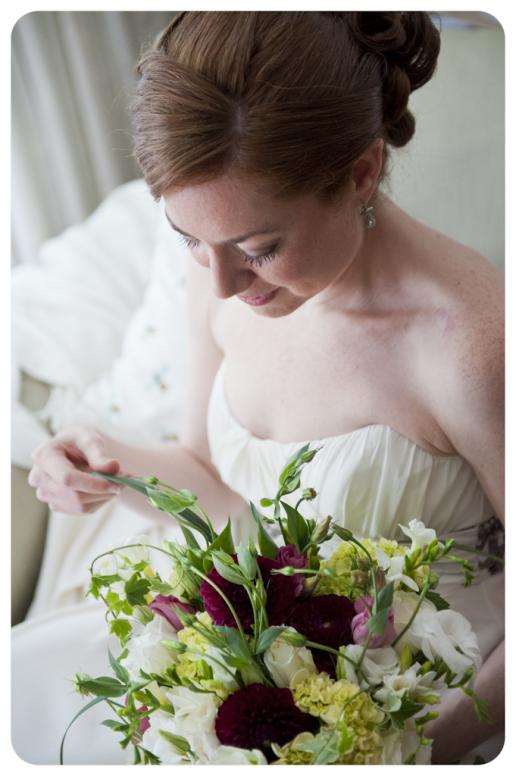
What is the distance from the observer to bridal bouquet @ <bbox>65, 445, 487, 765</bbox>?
66cm

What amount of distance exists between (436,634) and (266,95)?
47cm

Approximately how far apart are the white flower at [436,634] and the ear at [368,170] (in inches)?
15.1

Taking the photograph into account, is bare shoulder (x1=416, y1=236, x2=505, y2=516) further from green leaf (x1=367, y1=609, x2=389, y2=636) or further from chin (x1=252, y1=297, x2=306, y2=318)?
green leaf (x1=367, y1=609, x2=389, y2=636)

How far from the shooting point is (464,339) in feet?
2.82

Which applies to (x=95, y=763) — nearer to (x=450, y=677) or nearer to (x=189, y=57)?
(x=450, y=677)

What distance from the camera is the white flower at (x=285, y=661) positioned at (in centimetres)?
67

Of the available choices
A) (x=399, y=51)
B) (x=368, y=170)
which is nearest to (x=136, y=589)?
(x=368, y=170)

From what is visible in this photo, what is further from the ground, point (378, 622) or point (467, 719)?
point (378, 622)

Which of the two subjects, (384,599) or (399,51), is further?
(399,51)

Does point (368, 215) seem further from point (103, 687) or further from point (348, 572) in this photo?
point (103, 687)

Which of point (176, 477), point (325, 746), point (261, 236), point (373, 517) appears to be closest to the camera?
point (325, 746)

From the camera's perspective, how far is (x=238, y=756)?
0.65 meters

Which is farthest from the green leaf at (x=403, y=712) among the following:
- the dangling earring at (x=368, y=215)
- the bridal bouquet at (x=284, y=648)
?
the dangling earring at (x=368, y=215)

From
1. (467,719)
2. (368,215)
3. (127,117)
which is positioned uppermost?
(127,117)
